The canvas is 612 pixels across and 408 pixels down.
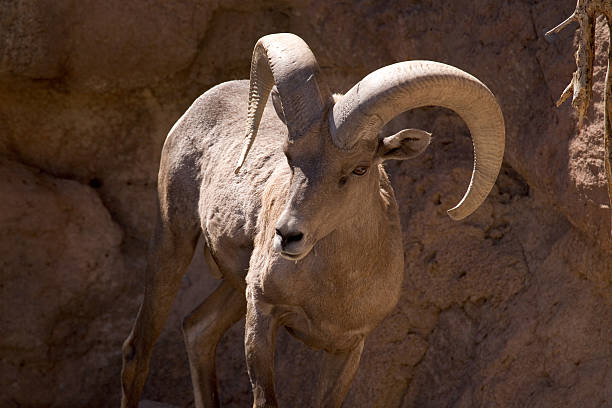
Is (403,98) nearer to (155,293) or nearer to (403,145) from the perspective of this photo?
(403,145)

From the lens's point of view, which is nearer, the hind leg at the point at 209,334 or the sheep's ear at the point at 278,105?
the sheep's ear at the point at 278,105

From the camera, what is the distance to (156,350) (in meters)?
8.22

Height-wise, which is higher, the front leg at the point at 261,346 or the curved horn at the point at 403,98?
the curved horn at the point at 403,98

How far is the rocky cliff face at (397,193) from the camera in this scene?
6.36 m

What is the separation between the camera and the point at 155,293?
263 inches

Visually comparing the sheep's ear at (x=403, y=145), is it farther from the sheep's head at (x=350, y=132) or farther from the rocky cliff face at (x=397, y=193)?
the rocky cliff face at (x=397, y=193)

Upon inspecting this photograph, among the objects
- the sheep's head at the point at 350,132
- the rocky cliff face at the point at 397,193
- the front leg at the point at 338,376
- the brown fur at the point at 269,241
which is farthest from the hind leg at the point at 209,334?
the sheep's head at the point at 350,132

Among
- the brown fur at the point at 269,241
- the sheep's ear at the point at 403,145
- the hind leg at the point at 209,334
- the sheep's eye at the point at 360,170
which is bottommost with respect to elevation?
the hind leg at the point at 209,334

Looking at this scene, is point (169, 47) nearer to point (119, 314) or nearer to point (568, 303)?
point (119, 314)

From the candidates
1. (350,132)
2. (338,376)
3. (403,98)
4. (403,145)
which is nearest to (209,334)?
(338,376)

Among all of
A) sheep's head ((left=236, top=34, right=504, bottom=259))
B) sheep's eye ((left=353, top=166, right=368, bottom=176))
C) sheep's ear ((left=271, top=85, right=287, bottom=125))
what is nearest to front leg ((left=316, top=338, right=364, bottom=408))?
sheep's head ((left=236, top=34, right=504, bottom=259))

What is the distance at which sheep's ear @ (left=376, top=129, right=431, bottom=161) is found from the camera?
4902 mm

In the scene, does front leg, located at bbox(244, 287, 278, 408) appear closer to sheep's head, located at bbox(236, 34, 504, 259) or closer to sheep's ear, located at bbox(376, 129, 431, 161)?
sheep's head, located at bbox(236, 34, 504, 259)

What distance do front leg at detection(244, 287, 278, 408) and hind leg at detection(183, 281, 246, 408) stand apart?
1.26 meters
